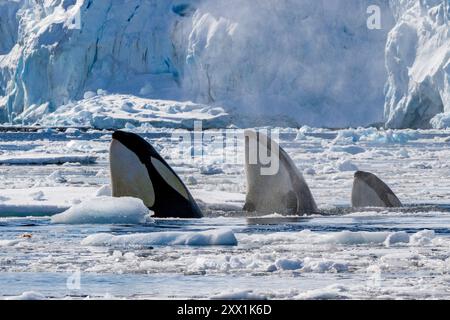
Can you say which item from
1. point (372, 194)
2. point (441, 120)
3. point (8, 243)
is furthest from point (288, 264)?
point (441, 120)

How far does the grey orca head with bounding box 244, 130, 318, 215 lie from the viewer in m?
9.13

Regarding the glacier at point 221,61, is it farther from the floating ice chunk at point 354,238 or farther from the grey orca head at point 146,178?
the floating ice chunk at point 354,238

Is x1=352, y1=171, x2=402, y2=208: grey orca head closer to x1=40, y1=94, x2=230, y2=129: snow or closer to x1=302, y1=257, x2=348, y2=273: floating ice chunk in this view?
x1=302, y1=257, x2=348, y2=273: floating ice chunk

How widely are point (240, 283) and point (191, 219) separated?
3.84 metres

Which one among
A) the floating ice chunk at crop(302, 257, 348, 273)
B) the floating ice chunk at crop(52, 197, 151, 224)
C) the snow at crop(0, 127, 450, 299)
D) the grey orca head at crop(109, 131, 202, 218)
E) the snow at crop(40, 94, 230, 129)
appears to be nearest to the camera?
the snow at crop(0, 127, 450, 299)

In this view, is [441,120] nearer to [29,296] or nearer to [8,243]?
[8,243]

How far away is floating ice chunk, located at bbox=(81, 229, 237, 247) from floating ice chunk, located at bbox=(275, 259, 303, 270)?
4.07 feet

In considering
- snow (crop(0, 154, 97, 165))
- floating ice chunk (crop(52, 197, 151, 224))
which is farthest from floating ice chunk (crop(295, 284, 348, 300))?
snow (crop(0, 154, 97, 165))

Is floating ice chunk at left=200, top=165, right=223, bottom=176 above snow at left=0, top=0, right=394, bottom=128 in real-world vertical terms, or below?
below

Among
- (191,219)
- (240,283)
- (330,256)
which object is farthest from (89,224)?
(240,283)

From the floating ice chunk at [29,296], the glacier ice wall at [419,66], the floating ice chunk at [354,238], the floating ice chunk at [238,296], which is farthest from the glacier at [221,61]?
the floating ice chunk at [29,296]

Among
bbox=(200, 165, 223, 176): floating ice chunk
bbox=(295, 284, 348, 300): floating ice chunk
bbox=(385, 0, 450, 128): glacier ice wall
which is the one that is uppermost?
bbox=(385, 0, 450, 128): glacier ice wall

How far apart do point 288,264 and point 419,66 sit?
152 ft

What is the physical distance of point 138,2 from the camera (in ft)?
213
